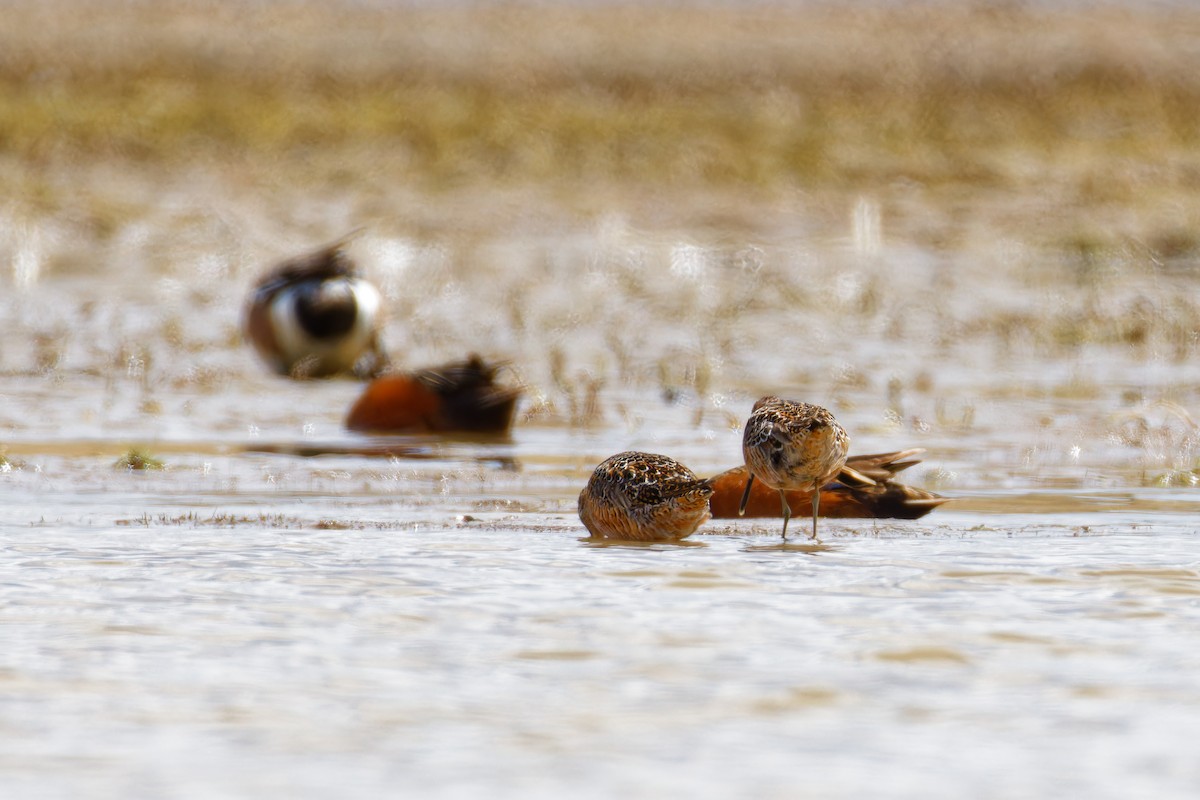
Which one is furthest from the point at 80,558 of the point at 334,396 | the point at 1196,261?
the point at 1196,261

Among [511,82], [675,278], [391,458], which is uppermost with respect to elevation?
[511,82]

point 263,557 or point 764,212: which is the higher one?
point 764,212

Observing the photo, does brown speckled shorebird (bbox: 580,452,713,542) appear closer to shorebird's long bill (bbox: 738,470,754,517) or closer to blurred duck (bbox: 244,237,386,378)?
shorebird's long bill (bbox: 738,470,754,517)

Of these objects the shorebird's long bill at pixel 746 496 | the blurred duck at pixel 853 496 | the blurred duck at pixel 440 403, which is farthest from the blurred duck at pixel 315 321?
the shorebird's long bill at pixel 746 496

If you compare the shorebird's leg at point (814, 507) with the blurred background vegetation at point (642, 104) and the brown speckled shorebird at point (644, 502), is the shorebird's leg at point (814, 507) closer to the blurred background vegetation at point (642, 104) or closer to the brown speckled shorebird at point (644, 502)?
the brown speckled shorebird at point (644, 502)

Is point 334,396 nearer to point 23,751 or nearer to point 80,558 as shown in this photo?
point 80,558

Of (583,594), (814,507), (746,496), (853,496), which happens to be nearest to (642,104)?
(853,496)

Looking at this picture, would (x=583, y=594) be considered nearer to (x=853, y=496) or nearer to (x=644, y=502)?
(x=644, y=502)
